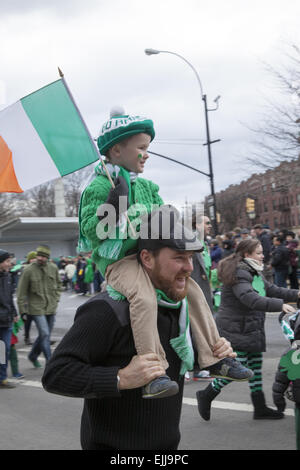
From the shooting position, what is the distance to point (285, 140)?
16.3 metres

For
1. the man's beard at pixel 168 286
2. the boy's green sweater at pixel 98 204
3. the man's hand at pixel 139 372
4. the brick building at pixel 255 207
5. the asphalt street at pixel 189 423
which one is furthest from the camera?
the brick building at pixel 255 207

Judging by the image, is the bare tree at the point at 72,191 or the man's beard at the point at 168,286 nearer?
the man's beard at the point at 168,286

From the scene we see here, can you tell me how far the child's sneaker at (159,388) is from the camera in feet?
6.05

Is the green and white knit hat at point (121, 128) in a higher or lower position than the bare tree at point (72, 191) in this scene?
lower

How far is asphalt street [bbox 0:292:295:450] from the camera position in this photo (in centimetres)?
448

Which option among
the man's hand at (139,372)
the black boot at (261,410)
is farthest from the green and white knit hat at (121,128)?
the black boot at (261,410)

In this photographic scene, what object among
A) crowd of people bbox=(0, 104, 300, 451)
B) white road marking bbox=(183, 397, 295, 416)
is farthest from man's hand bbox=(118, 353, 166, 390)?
white road marking bbox=(183, 397, 295, 416)

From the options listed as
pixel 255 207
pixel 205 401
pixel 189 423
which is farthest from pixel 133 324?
pixel 255 207

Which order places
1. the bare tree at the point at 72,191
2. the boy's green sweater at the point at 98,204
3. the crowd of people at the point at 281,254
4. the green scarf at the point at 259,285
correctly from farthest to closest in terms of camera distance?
the bare tree at the point at 72,191 < the crowd of people at the point at 281,254 < the green scarf at the point at 259,285 < the boy's green sweater at the point at 98,204

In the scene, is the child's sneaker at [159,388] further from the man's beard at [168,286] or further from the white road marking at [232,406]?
the white road marking at [232,406]

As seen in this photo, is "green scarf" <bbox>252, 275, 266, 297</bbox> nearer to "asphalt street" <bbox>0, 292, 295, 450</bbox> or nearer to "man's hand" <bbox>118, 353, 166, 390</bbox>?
"asphalt street" <bbox>0, 292, 295, 450</bbox>

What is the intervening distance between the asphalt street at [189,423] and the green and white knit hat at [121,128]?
3.06 m
